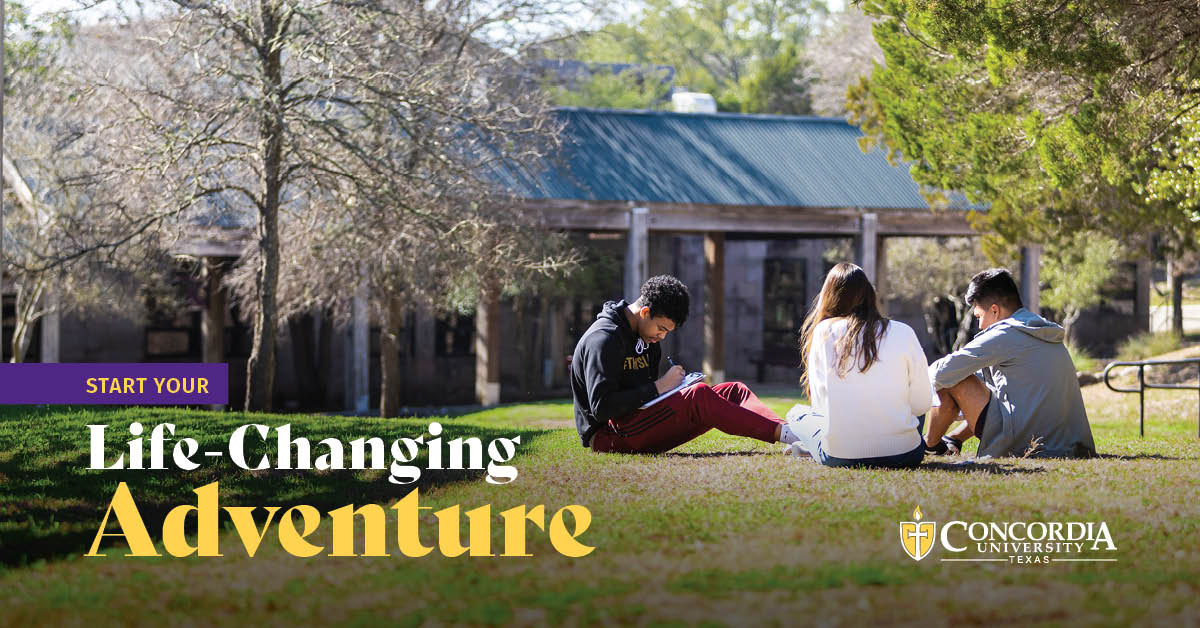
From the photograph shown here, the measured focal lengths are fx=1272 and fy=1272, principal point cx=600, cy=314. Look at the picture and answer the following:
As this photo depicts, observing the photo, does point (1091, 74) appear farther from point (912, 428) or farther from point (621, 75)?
point (621, 75)

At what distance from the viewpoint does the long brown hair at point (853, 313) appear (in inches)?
269

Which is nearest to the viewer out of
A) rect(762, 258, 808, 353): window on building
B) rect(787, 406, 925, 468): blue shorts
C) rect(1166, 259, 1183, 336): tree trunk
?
rect(787, 406, 925, 468): blue shorts

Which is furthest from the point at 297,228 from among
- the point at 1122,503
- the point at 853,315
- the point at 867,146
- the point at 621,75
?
the point at 621,75

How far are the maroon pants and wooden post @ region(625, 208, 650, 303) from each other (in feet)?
43.5

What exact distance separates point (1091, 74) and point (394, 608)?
8.59 meters

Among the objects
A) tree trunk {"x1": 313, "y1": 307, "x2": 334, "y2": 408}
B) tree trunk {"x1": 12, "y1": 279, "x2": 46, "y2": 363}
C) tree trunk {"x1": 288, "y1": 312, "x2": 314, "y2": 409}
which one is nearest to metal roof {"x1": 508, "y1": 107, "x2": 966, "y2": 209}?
tree trunk {"x1": 313, "y1": 307, "x2": 334, "y2": 408}

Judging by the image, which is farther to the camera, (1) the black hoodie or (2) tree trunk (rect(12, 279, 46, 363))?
(2) tree trunk (rect(12, 279, 46, 363))

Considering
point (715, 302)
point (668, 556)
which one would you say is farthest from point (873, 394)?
point (715, 302)

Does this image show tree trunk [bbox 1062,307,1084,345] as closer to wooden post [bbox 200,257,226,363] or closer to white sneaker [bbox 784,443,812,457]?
wooden post [bbox 200,257,226,363]

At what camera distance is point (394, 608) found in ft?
14.7

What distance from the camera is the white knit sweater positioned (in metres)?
6.86

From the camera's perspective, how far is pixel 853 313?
6.93 meters

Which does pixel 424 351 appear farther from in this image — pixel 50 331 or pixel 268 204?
pixel 268 204

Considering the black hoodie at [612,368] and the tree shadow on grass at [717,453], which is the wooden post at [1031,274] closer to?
the tree shadow on grass at [717,453]
